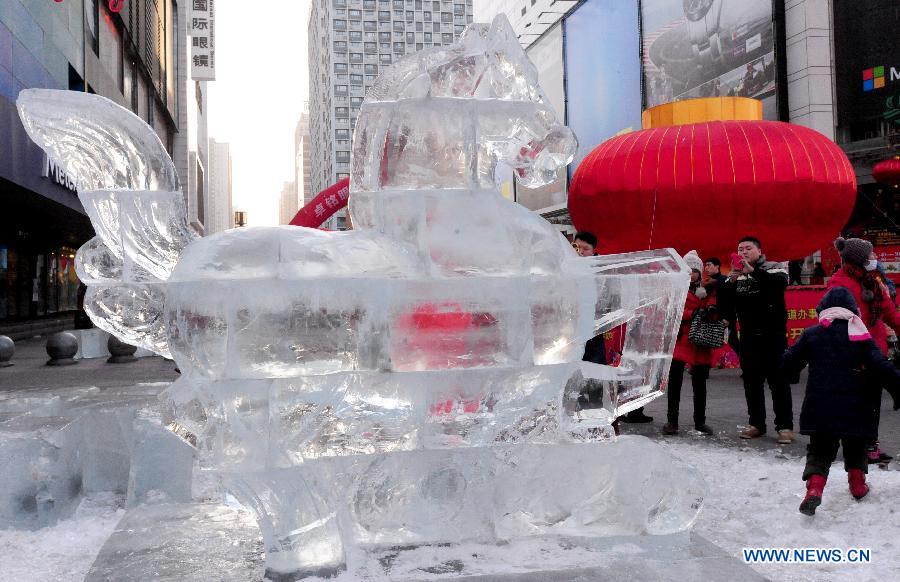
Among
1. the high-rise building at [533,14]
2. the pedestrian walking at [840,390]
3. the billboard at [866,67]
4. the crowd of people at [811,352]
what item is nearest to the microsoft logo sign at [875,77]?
the billboard at [866,67]

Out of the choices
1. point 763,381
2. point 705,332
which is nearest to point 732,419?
point 763,381

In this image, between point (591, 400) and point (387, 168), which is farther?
point (591, 400)

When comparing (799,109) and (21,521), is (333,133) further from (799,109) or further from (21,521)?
(21,521)

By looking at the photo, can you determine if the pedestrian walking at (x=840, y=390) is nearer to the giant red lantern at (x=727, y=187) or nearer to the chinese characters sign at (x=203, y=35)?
the giant red lantern at (x=727, y=187)

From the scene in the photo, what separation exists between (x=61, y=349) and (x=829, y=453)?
9159mm

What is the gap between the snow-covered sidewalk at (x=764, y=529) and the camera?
2.67m

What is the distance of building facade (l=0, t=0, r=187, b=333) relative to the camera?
12.8 meters

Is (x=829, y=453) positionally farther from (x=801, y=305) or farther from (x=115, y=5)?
(x=115, y=5)

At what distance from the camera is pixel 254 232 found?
2.49 m

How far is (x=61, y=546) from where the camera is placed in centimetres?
297

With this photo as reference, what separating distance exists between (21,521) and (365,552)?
5.37ft

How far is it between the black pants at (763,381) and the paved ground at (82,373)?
521 cm

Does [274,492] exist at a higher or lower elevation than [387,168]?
lower

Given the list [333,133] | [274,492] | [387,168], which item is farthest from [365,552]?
[333,133]
